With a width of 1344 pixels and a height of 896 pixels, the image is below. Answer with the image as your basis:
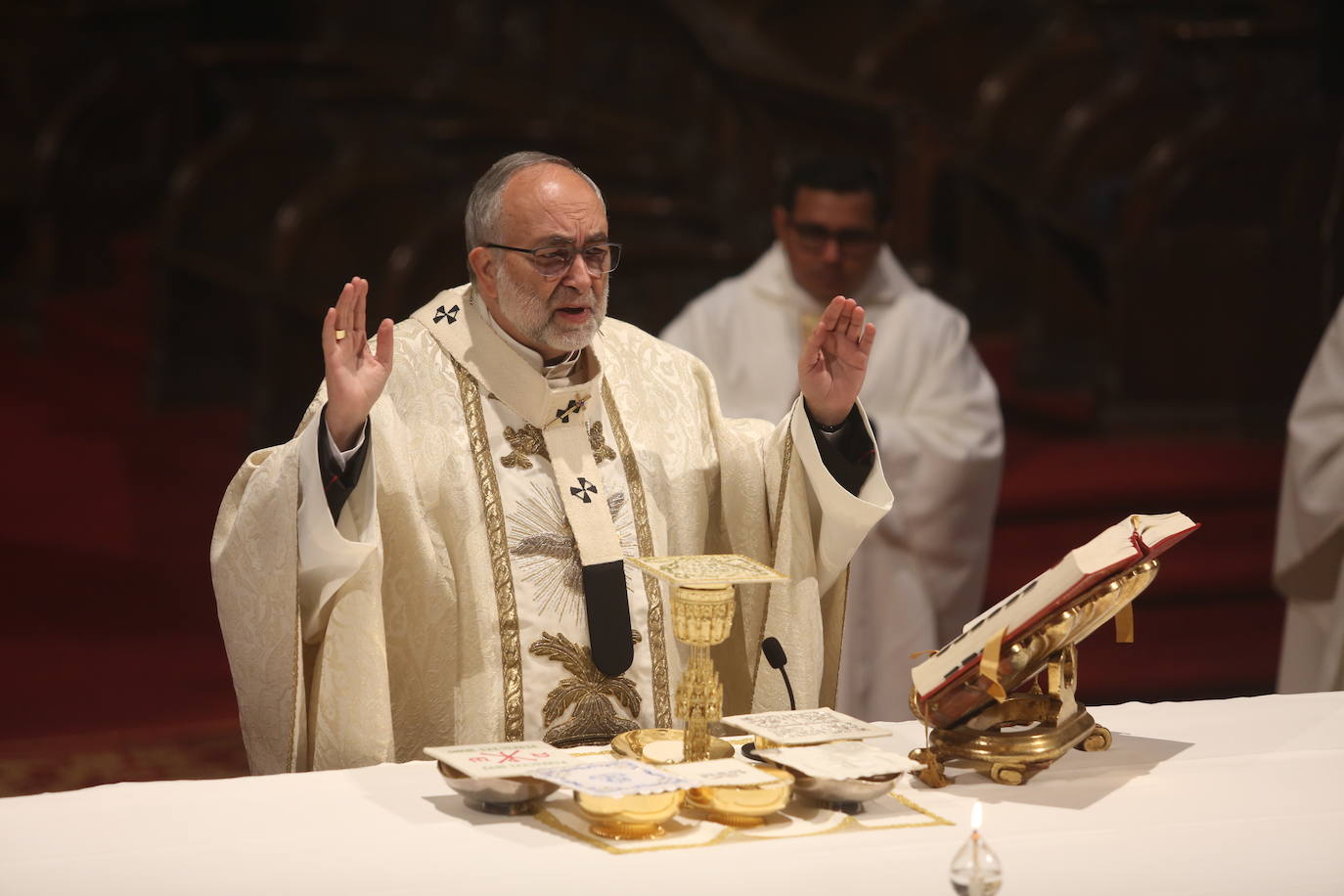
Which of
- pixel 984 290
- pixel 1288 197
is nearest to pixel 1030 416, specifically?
pixel 984 290

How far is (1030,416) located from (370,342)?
555 centimetres

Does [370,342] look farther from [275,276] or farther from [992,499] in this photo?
[275,276]

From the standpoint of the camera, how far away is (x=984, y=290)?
9062 mm

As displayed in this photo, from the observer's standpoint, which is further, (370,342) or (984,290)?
(984,290)

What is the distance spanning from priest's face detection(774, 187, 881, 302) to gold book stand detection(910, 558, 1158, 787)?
2.66 m

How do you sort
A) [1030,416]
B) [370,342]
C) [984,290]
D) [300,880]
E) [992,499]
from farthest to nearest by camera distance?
[984,290], [1030,416], [992,499], [370,342], [300,880]

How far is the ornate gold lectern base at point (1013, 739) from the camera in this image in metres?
2.92

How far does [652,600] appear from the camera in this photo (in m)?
3.77

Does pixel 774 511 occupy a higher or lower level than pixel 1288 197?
lower

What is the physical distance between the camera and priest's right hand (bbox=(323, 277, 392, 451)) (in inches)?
125

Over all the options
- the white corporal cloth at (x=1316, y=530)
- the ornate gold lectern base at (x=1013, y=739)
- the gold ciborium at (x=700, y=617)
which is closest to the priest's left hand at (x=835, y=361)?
the gold ciborium at (x=700, y=617)

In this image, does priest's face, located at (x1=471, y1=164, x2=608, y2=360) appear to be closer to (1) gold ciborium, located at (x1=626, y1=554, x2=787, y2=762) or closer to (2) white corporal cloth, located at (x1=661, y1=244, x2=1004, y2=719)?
(1) gold ciborium, located at (x1=626, y1=554, x2=787, y2=762)

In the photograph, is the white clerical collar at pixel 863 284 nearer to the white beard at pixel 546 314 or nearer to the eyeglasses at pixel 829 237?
the eyeglasses at pixel 829 237

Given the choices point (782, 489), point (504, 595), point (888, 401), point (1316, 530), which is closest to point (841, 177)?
point (888, 401)
